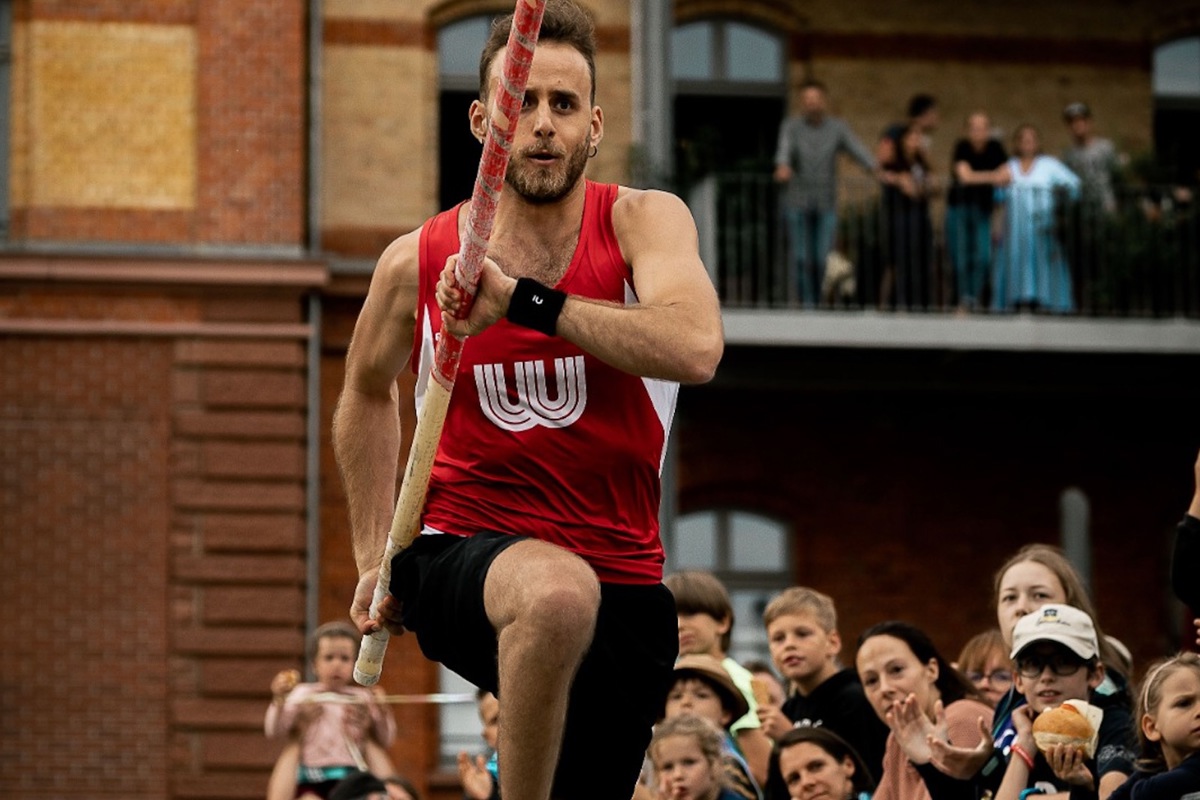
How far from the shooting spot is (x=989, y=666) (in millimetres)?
9078

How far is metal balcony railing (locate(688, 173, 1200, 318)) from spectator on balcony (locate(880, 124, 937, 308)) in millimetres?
16

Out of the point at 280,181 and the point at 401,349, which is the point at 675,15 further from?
the point at 401,349

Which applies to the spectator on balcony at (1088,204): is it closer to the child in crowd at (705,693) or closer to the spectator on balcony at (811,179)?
the spectator on balcony at (811,179)

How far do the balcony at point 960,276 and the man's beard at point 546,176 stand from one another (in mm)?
13167

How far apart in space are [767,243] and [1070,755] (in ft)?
42.2

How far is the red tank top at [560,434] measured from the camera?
224 inches

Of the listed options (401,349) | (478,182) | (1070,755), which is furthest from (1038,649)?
(478,182)

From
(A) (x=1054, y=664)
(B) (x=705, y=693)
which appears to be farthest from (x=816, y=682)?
(A) (x=1054, y=664)

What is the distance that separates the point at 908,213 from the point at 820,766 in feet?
38.0

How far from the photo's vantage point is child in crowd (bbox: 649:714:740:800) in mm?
8273

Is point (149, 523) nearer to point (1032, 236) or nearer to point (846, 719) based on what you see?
point (1032, 236)

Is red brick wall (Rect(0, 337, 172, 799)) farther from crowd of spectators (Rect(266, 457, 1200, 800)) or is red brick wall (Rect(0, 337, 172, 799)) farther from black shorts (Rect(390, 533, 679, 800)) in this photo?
black shorts (Rect(390, 533, 679, 800))

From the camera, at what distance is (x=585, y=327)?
535 cm

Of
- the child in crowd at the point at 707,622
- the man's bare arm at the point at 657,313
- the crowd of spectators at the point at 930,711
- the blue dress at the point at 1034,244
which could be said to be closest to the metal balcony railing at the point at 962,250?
the blue dress at the point at 1034,244
